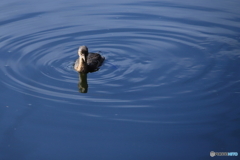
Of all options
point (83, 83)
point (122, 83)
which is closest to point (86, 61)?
point (83, 83)

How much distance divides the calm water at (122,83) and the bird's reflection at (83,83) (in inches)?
4.6

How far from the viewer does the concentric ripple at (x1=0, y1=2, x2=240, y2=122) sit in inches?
407

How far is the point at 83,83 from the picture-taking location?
1112 centimetres

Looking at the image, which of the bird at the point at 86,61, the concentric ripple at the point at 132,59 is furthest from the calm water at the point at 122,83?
the bird at the point at 86,61

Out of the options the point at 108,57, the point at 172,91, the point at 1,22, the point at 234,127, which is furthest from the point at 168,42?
the point at 1,22

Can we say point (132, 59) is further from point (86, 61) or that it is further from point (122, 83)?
point (122, 83)

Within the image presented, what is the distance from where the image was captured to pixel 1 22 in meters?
15.7

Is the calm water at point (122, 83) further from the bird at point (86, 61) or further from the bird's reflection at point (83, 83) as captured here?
the bird at point (86, 61)

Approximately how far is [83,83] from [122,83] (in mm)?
1127

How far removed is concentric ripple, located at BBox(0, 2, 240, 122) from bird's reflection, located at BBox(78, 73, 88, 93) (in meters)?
0.13

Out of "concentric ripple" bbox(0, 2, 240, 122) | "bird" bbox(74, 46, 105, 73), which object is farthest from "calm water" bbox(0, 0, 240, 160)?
"bird" bbox(74, 46, 105, 73)

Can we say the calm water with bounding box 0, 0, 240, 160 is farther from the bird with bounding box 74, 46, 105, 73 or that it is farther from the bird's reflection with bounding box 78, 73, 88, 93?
the bird with bounding box 74, 46, 105, 73

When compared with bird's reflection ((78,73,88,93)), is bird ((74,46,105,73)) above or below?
above

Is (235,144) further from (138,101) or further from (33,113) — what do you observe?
(33,113)
